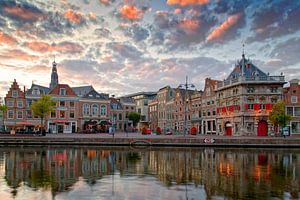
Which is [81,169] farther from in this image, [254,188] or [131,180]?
[254,188]

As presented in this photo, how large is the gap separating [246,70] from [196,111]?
66.9 ft

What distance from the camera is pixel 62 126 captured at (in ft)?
311

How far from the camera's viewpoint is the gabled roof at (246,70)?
2967 inches

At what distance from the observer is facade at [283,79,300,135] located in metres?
73.0

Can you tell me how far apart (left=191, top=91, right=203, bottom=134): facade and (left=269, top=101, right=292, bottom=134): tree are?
86.1ft

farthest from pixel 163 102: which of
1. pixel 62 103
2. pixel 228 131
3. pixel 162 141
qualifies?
pixel 162 141

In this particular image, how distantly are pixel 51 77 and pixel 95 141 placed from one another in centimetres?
6288

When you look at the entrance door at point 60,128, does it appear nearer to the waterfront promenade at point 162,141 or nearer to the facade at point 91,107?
the facade at point 91,107

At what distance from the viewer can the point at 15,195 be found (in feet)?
57.8

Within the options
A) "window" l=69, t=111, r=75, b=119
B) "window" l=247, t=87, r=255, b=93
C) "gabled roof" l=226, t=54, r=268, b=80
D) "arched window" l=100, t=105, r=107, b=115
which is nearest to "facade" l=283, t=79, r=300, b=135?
"gabled roof" l=226, t=54, r=268, b=80

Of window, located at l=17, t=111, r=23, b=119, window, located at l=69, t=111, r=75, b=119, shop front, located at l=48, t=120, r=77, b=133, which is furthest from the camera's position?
window, located at l=69, t=111, r=75, b=119

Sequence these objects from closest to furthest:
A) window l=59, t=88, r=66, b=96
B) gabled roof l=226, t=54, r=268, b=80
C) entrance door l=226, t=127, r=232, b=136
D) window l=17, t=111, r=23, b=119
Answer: gabled roof l=226, t=54, r=268, b=80, entrance door l=226, t=127, r=232, b=136, window l=17, t=111, r=23, b=119, window l=59, t=88, r=66, b=96

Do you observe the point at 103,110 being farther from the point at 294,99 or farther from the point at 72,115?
the point at 294,99

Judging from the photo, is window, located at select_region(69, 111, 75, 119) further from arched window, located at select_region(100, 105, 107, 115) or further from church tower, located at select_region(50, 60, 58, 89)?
church tower, located at select_region(50, 60, 58, 89)
